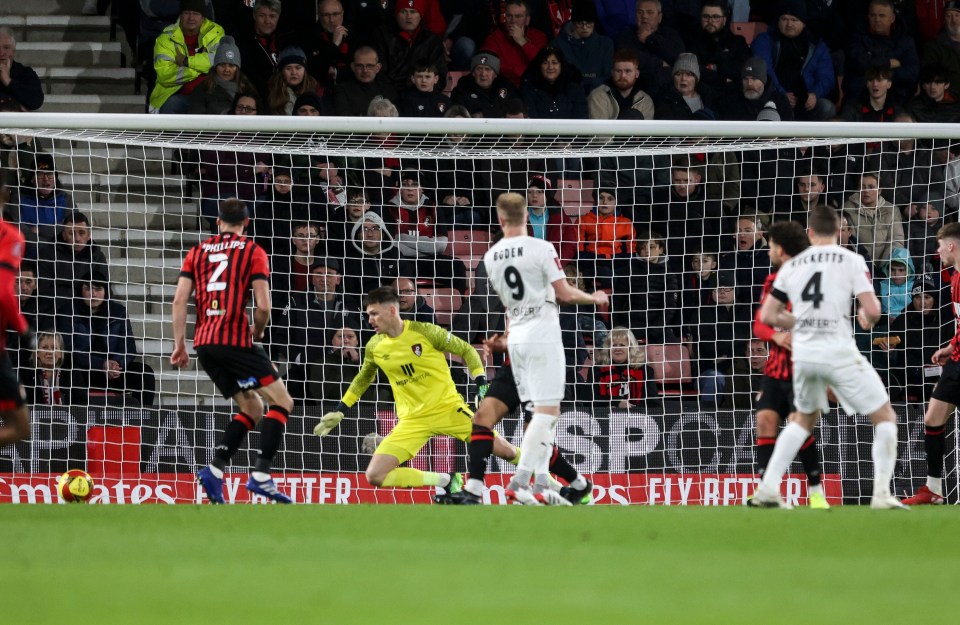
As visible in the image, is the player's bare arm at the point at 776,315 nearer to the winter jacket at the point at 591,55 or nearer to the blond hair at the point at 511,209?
the blond hair at the point at 511,209

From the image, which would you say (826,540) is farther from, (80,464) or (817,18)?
(817,18)

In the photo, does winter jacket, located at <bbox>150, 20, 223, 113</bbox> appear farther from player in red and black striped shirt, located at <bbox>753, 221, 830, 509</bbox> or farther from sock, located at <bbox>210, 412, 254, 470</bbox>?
player in red and black striped shirt, located at <bbox>753, 221, 830, 509</bbox>

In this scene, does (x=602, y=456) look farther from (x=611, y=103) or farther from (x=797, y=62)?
(x=797, y=62)

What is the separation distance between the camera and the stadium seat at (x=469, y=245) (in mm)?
13602

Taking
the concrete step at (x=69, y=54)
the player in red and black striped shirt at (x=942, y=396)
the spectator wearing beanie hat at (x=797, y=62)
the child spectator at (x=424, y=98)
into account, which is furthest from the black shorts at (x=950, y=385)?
the concrete step at (x=69, y=54)

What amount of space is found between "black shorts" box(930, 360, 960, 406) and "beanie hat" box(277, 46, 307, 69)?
298 inches

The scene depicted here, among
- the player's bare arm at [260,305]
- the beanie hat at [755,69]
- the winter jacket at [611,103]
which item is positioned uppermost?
the beanie hat at [755,69]

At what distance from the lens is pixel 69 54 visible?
16531 mm

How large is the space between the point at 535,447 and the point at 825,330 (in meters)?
2.07

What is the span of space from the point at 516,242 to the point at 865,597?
4.88m

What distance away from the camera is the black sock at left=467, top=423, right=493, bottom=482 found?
1012cm

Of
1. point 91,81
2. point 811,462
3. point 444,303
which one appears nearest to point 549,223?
point 444,303

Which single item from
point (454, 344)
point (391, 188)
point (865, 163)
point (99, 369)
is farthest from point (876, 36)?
point (99, 369)

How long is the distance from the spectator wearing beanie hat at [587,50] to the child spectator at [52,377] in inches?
262
